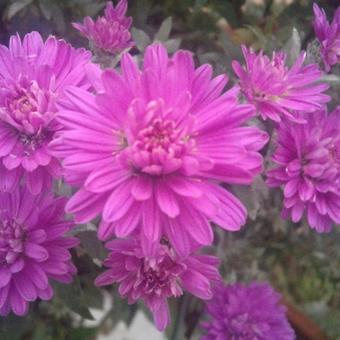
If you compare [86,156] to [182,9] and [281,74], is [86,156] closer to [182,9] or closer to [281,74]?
[281,74]

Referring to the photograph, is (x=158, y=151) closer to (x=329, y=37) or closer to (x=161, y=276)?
(x=161, y=276)

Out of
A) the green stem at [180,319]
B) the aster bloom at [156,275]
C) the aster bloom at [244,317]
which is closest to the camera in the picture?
the aster bloom at [156,275]

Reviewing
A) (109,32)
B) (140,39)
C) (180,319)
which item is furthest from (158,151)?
(180,319)

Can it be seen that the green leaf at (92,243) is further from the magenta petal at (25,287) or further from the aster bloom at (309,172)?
the aster bloom at (309,172)

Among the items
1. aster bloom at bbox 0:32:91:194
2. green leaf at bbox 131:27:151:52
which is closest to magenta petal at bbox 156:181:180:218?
aster bloom at bbox 0:32:91:194

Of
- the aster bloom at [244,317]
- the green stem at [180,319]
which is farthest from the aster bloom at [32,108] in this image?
the green stem at [180,319]

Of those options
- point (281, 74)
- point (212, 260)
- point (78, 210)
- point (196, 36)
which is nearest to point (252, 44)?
point (196, 36)
